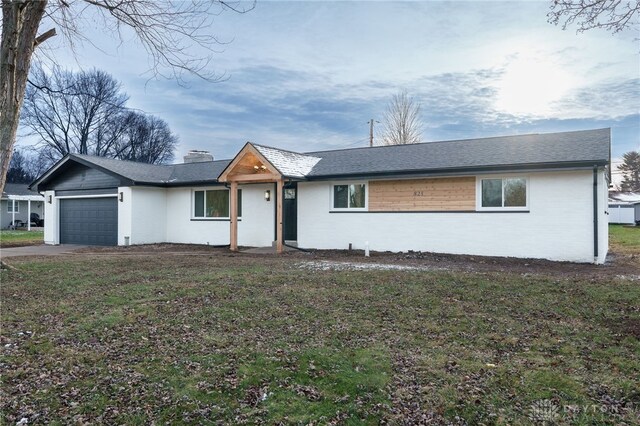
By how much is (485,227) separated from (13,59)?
11.1 metres

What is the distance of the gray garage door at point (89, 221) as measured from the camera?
17141 mm

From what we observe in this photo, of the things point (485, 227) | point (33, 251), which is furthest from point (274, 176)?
point (33, 251)

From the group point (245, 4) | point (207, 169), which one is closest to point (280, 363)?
point (245, 4)

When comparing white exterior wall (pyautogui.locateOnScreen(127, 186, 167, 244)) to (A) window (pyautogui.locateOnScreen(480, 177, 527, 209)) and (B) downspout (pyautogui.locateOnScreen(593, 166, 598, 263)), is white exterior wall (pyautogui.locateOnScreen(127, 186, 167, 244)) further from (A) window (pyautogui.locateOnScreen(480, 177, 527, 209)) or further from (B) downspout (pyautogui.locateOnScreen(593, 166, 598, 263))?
(B) downspout (pyautogui.locateOnScreen(593, 166, 598, 263))

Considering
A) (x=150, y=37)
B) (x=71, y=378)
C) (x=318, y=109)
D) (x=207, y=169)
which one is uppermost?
(x=318, y=109)

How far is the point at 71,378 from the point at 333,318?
9.57ft

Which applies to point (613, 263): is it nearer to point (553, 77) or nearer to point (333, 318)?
point (553, 77)

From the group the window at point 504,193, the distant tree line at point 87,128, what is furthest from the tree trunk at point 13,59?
the distant tree line at point 87,128

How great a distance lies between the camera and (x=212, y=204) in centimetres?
1673

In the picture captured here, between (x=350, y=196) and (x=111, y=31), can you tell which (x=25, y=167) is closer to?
(x=350, y=196)

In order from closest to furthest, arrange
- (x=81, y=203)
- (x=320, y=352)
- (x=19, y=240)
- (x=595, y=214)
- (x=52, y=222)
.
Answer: (x=320, y=352) < (x=595, y=214) < (x=81, y=203) < (x=52, y=222) < (x=19, y=240)

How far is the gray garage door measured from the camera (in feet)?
56.2

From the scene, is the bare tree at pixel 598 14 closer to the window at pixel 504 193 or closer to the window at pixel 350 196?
the window at pixel 504 193

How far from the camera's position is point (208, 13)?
7613 mm
